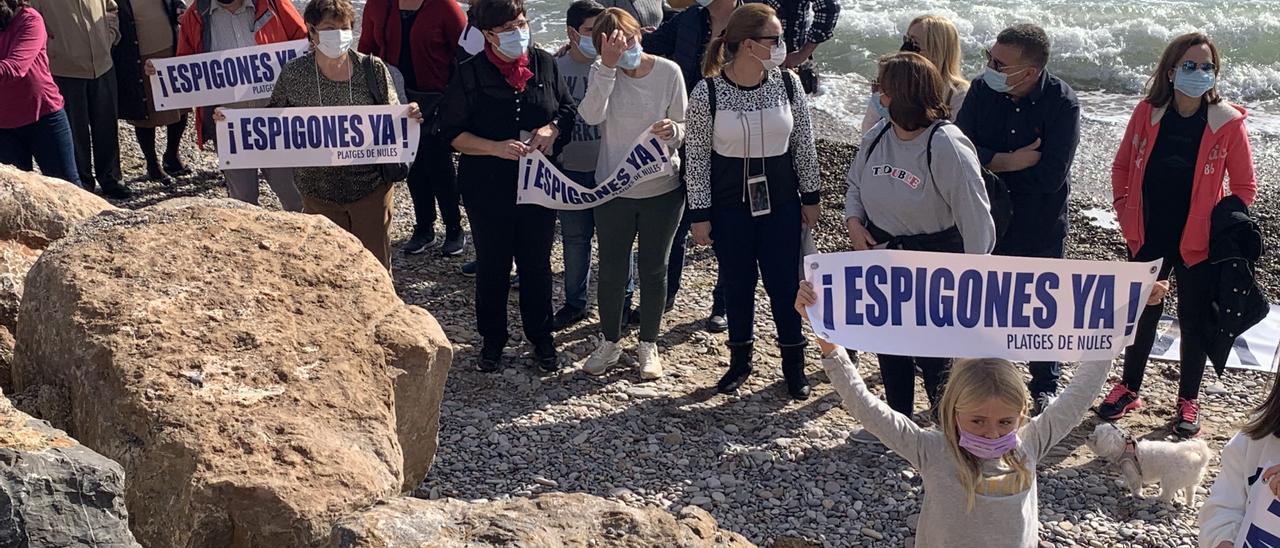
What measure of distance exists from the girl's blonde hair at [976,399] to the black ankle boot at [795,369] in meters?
2.67

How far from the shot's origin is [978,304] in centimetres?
432

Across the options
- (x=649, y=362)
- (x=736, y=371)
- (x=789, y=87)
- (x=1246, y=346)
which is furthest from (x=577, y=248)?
(x=1246, y=346)

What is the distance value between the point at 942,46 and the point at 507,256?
260cm

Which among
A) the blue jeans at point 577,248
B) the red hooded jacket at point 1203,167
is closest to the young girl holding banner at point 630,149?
the blue jeans at point 577,248

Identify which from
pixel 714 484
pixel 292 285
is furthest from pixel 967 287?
pixel 292 285

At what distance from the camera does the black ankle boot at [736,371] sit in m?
6.64

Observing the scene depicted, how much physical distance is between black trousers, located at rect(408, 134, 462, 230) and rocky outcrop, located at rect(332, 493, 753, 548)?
491 cm

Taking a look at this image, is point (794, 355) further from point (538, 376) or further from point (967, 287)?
point (967, 287)

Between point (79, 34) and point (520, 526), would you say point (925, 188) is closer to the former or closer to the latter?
point (520, 526)

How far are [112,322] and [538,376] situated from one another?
299 centimetres

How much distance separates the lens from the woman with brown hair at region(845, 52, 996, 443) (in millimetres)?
5301

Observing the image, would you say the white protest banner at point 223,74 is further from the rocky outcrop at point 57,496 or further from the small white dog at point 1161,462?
the small white dog at point 1161,462

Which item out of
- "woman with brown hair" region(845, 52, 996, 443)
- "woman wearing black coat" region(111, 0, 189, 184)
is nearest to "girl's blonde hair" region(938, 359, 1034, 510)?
"woman with brown hair" region(845, 52, 996, 443)

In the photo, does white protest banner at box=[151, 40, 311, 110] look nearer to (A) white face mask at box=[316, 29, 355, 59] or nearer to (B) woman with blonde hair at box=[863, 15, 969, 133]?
(A) white face mask at box=[316, 29, 355, 59]
